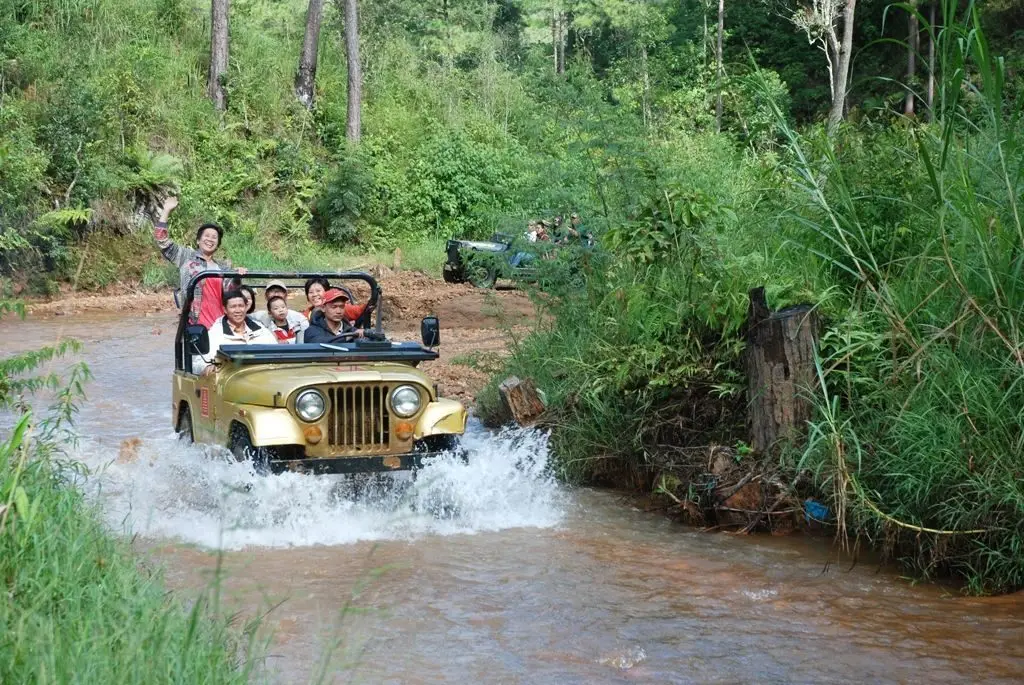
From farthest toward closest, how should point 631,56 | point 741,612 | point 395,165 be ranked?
point 631,56, point 395,165, point 741,612

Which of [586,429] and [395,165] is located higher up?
[395,165]

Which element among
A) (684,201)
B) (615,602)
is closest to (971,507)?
(615,602)

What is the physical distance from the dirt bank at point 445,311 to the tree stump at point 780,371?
11.8 ft

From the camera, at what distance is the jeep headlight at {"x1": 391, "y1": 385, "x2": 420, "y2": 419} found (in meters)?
7.79

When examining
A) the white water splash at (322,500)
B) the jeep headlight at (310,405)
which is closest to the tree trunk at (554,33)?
the white water splash at (322,500)

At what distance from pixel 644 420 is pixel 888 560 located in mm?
2152

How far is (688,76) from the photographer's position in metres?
39.5

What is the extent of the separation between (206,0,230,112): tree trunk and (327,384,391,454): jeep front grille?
78.0 feet

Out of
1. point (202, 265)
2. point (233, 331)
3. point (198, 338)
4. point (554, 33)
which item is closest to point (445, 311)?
point (202, 265)

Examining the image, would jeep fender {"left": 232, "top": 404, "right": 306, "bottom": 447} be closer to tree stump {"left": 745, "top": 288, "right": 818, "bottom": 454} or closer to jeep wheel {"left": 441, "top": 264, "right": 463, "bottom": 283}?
tree stump {"left": 745, "top": 288, "right": 818, "bottom": 454}

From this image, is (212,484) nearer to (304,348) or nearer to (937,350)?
(304,348)

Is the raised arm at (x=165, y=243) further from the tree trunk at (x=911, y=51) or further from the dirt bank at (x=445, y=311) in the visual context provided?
the tree trunk at (x=911, y=51)

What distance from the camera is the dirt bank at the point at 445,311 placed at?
1230 centimetres

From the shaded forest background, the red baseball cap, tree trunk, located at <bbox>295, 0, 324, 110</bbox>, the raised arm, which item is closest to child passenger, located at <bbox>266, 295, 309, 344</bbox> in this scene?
the red baseball cap
